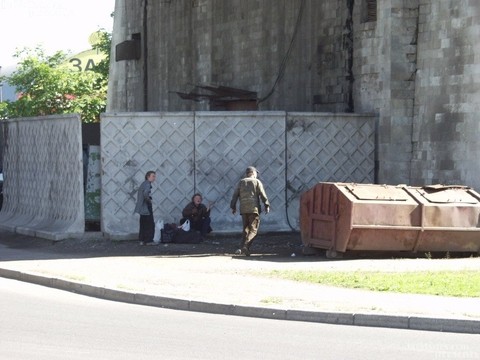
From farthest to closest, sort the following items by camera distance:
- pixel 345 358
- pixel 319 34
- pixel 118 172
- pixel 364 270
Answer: pixel 319 34 < pixel 118 172 < pixel 364 270 < pixel 345 358

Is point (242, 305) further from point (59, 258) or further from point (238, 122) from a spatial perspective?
point (238, 122)

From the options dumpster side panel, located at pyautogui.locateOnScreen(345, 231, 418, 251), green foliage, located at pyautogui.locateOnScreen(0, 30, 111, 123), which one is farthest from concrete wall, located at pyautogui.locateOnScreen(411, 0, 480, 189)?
green foliage, located at pyautogui.locateOnScreen(0, 30, 111, 123)

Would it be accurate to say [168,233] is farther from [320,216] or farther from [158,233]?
[320,216]

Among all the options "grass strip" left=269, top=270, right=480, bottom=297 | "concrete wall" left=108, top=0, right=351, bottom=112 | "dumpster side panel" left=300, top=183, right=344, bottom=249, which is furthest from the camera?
"concrete wall" left=108, top=0, right=351, bottom=112

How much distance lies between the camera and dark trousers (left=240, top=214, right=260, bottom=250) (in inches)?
830

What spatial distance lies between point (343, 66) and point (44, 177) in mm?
7552

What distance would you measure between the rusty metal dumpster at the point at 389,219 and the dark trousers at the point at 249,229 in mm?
967

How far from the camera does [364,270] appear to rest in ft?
59.8

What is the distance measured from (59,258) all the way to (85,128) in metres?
5.93

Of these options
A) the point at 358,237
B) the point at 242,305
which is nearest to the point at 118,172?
the point at 358,237

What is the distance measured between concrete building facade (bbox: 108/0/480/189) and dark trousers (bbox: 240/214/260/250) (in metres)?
5.05

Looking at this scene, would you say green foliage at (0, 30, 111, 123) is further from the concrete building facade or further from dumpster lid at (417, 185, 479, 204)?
dumpster lid at (417, 185, 479, 204)

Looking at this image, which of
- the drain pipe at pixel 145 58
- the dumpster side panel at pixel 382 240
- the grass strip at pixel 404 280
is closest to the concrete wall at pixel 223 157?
the dumpster side panel at pixel 382 240

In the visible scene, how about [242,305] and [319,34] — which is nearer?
[242,305]
